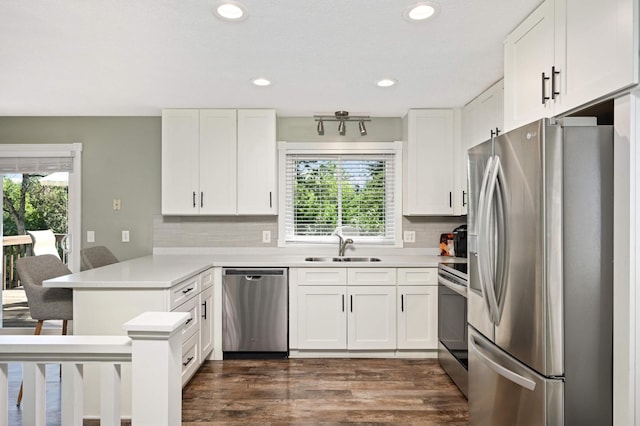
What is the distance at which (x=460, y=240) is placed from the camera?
397cm

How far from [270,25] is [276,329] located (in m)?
2.48

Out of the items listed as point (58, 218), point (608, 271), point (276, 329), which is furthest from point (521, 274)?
point (58, 218)

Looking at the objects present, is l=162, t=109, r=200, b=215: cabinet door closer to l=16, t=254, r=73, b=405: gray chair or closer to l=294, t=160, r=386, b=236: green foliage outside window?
l=294, t=160, r=386, b=236: green foliage outside window

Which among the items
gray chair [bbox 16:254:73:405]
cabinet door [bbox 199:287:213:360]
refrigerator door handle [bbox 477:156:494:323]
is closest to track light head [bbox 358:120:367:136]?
cabinet door [bbox 199:287:213:360]

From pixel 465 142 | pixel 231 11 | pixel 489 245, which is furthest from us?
pixel 465 142

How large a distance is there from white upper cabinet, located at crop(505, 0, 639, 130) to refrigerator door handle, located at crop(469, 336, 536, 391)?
114 centimetres

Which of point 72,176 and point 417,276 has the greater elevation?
point 72,176

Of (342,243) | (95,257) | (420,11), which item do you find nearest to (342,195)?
(342,243)

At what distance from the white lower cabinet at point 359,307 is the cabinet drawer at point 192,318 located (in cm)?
88

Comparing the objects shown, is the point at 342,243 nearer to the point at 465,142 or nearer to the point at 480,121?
the point at 465,142

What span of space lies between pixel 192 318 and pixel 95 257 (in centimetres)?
109

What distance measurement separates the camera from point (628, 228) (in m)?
1.45

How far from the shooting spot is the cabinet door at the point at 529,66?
197cm

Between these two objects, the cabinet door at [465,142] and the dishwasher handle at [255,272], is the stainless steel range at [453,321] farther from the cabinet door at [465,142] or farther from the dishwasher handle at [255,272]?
the dishwasher handle at [255,272]
